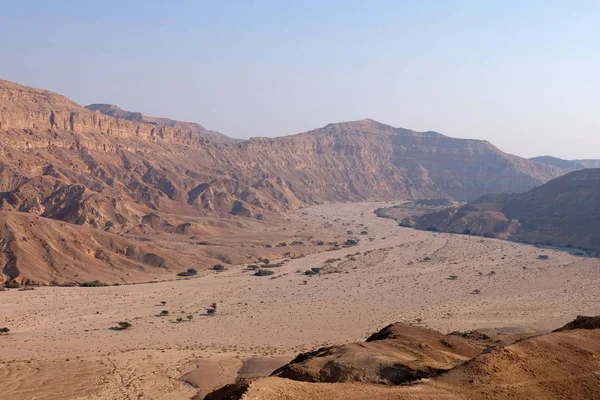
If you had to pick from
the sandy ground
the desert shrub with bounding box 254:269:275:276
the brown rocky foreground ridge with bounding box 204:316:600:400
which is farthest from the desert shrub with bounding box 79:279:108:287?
the brown rocky foreground ridge with bounding box 204:316:600:400

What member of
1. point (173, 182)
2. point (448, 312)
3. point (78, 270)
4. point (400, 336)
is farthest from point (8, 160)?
point (400, 336)

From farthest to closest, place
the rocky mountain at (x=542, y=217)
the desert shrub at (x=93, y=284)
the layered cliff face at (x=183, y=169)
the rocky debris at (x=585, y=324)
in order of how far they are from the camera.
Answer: the layered cliff face at (x=183, y=169)
the rocky mountain at (x=542, y=217)
the desert shrub at (x=93, y=284)
the rocky debris at (x=585, y=324)

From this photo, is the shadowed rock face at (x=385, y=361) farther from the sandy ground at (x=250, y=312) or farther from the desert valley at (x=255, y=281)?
the sandy ground at (x=250, y=312)

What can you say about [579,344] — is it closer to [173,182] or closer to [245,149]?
[173,182]

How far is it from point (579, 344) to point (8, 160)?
98046mm

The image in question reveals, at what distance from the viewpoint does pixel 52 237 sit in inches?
2589

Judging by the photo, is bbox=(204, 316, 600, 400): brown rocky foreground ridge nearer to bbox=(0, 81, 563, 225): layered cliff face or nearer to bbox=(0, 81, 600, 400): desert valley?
bbox=(0, 81, 600, 400): desert valley

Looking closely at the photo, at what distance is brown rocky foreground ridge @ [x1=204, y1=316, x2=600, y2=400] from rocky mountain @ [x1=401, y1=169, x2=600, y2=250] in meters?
72.3

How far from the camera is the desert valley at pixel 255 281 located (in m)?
22.2

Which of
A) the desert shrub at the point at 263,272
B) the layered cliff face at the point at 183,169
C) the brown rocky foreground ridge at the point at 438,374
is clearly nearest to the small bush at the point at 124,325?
the brown rocky foreground ridge at the point at 438,374

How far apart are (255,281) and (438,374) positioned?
1789 inches

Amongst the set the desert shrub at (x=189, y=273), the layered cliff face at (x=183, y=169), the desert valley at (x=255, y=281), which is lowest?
the desert shrub at (x=189, y=273)

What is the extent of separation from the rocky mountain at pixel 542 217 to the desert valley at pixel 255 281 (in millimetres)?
450

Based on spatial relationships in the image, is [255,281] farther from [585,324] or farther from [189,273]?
[585,324]
